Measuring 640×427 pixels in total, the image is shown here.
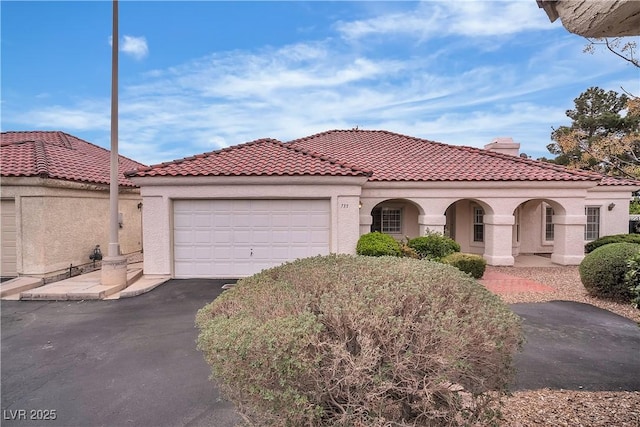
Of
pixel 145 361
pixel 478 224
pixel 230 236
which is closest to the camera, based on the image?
pixel 145 361

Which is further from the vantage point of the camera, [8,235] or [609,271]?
[8,235]

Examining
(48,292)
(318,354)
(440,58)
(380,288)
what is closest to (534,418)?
(380,288)

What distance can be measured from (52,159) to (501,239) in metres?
18.3

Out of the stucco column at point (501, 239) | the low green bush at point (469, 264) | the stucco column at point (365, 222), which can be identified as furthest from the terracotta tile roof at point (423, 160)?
the low green bush at point (469, 264)

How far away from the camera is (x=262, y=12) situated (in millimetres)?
10031

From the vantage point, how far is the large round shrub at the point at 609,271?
8.36m

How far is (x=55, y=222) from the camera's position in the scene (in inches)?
442

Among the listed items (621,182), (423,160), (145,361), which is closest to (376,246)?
(423,160)

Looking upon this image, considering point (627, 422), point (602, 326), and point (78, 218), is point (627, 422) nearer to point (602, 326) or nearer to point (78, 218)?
point (602, 326)

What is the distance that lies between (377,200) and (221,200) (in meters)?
6.16

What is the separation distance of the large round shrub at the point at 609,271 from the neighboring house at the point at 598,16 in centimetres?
861

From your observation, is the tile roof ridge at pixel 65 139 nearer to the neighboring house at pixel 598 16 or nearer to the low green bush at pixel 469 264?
the low green bush at pixel 469 264

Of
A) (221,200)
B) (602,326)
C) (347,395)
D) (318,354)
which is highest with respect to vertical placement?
(221,200)

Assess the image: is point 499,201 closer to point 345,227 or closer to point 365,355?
point 345,227
